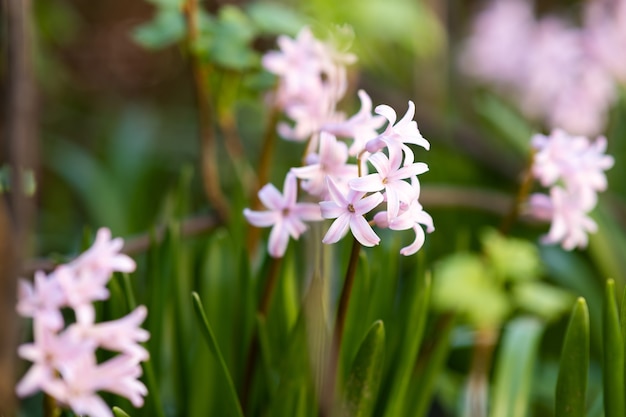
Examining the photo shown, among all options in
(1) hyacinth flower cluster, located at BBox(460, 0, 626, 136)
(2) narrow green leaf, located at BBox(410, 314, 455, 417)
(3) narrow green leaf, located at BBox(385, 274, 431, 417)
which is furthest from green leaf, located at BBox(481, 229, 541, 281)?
(1) hyacinth flower cluster, located at BBox(460, 0, 626, 136)

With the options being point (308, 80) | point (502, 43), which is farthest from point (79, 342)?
point (502, 43)

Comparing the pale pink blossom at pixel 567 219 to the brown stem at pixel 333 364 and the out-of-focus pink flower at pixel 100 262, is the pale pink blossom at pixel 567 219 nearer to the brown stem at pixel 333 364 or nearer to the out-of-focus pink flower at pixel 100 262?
the brown stem at pixel 333 364

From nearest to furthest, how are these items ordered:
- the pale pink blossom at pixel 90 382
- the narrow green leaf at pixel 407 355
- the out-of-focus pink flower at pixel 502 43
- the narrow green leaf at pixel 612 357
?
the pale pink blossom at pixel 90 382 < the narrow green leaf at pixel 612 357 < the narrow green leaf at pixel 407 355 < the out-of-focus pink flower at pixel 502 43

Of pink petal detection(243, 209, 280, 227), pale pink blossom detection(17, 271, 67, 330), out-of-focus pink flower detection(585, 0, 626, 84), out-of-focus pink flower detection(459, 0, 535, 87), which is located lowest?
pale pink blossom detection(17, 271, 67, 330)

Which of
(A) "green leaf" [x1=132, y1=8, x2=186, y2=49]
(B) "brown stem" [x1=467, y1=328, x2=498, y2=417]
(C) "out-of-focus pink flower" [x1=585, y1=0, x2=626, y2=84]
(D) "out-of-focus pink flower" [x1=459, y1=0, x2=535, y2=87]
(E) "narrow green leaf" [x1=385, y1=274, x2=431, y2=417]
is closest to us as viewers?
(E) "narrow green leaf" [x1=385, y1=274, x2=431, y2=417]

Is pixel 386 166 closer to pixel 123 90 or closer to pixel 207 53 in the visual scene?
pixel 207 53

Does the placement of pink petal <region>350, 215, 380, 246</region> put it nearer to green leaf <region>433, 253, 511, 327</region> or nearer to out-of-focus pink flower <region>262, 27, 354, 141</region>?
out-of-focus pink flower <region>262, 27, 354, 141</region>

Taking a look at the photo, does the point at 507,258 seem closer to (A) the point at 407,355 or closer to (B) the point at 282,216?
(A) the point at 407,355

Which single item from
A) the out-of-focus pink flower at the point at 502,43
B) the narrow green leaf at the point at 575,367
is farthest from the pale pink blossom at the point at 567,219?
the out-of-focus pink flower at the point at 502,43
